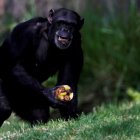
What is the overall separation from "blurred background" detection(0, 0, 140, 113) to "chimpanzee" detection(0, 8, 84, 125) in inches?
187

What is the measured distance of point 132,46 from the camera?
1384cm

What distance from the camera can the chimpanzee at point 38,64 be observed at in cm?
821

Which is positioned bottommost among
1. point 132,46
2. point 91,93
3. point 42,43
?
point 91,93

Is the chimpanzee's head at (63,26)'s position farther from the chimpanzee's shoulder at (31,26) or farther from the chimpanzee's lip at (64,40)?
the chimpanzee's shoulder at (31,26)

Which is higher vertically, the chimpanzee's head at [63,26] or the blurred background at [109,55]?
the chimpanzee's head at [63,26]

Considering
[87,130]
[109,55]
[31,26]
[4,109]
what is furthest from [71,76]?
[109,55]

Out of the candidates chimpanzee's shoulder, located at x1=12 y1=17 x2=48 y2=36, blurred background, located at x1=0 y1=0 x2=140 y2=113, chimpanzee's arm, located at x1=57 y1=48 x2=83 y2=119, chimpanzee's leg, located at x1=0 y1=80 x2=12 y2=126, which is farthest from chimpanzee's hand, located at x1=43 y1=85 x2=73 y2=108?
blurred background, located at x1=0 y1=0 x2=140 y2=113

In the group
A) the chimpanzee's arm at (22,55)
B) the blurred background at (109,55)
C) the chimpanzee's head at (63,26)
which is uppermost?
the chimpanzee's head at (63,26)

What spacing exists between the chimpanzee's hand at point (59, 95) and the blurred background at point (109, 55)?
507cm

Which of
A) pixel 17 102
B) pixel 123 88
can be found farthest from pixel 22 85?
pixel 123 88

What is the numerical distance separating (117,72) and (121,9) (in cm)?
Result: 151

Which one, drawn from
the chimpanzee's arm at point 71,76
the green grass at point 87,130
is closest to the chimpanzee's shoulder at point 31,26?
the chimpanzee's arm at point 71,76

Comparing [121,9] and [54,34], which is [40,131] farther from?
[121,9]

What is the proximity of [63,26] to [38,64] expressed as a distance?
0.56 meters
